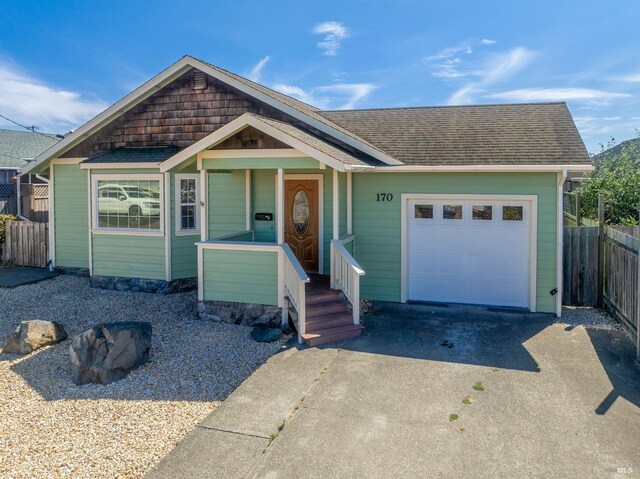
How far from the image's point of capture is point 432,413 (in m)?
5.16

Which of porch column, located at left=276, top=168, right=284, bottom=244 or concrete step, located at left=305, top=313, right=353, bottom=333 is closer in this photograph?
concrete step, located at left=305, top=313, right=353, bottom=333

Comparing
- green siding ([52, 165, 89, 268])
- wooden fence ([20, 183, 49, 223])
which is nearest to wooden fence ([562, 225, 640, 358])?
green siding ([52, 165, 89, 268])

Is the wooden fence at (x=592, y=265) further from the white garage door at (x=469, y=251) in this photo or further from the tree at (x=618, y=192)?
the white garage door at (x=469, y=251)

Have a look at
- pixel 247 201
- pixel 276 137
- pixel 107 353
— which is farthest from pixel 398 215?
pixel 107 353

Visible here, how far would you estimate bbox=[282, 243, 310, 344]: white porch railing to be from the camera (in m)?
7.57

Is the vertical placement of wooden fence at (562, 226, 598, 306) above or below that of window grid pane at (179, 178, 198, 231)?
below

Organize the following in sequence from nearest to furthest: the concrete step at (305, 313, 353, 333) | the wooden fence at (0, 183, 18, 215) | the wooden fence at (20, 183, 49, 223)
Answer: the concrete step at (305, 313, 353, 333) < the wooden fence at (20, 183, 49, 223) < the wooden fence at (0, 183, 18, 215)

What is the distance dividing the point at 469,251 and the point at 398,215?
1620 millimetres

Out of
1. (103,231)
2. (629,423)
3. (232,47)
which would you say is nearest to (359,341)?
(629,423)

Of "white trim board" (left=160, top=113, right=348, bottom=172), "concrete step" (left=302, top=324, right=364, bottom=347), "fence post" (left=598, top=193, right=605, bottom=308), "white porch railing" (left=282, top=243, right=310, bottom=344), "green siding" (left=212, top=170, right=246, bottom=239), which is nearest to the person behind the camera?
"concrete step" (left=302, top=324, right=364, bottom=347)

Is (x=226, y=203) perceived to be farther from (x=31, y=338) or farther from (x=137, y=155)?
(x=31, y=338)

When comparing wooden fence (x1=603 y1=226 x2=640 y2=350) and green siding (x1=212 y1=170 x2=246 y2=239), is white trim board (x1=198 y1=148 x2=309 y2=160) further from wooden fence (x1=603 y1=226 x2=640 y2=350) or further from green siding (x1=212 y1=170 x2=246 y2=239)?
wooden fence (x1=603 y1=226 x2=640 y2=350)

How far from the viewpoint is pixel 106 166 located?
11.3 metres

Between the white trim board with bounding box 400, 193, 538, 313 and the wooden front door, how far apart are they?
1.90 metres
